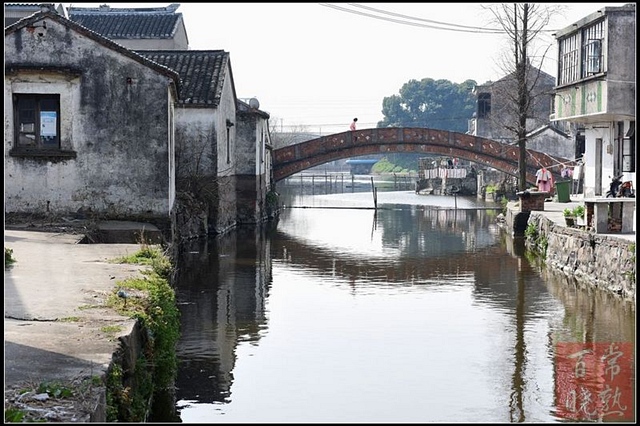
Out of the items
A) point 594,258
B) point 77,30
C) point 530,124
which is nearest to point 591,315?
point 594,258

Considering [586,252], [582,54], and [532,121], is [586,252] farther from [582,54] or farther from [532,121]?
[532,121]

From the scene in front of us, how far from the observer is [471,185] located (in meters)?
59.8

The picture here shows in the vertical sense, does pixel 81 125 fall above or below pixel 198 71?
below

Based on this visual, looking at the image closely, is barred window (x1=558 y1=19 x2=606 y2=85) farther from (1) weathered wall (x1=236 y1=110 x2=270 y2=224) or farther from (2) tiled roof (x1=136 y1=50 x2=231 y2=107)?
(1) weathered wall (x1=236 y1=110 x2=270 y2=224)

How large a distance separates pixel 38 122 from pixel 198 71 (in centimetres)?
894

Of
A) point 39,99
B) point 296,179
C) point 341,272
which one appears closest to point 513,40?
point 341,272

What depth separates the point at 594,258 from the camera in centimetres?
1906

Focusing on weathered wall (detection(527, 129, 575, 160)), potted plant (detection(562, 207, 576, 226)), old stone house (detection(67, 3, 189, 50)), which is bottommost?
potted plant (detection(562, 207, 576, 226))

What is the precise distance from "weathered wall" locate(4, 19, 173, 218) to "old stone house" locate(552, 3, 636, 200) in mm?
11155

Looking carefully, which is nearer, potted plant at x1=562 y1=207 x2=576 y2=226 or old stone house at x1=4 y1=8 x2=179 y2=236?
old stone house at x1=4 y1=8 x2=179 y2=236

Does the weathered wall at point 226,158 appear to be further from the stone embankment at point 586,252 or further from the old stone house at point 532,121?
the old stone house at point 532,121

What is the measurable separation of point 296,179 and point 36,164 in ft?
216

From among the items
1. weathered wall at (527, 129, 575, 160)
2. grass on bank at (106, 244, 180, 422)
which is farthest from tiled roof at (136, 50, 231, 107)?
weathered wall at (527, 129, 575, 160)

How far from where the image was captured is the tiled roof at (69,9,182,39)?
44.3 m
